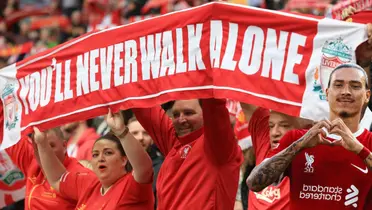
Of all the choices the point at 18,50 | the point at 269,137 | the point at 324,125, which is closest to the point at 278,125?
the point at 269,137

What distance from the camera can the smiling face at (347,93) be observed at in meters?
4.39

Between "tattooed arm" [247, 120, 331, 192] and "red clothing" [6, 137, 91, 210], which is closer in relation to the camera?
"tattooed arm" [247, 120, 331, 192]

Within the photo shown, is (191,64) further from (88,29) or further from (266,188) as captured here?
(88,29)

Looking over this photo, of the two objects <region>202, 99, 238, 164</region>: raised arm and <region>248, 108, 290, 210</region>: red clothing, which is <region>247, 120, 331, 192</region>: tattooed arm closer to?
<region>202, 99, 238, 164</region>: raised arm

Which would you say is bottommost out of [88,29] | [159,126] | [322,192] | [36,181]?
[36,181]

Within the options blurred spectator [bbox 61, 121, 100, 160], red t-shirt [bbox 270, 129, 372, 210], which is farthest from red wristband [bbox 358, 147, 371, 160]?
blurred spectator [bbox 61, 121, 100, 160]

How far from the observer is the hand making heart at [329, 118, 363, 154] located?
13.6ft

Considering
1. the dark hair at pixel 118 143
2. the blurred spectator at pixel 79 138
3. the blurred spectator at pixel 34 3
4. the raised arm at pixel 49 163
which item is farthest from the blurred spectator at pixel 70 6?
the dark hair at pixel 118 143

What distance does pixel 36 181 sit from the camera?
6.84m

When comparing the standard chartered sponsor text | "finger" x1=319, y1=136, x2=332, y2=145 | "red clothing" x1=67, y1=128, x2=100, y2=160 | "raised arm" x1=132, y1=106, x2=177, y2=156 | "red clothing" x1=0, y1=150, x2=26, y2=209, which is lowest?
"red clothing" x1=0, y1=150, x2=26, y2=209

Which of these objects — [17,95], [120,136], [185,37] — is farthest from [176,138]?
[17,95]

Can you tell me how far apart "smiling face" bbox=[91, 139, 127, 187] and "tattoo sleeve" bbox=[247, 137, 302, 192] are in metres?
1.67

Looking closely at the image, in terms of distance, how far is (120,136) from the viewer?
561 cm

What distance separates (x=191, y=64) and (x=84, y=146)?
3.06 meters
